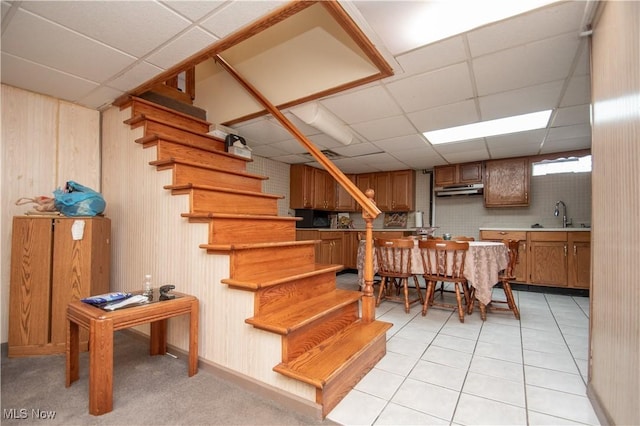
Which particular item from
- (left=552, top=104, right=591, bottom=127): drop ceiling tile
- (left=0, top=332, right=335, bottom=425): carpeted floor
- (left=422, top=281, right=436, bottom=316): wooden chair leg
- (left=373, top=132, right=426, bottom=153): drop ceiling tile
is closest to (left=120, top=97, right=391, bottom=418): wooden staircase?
(left=0, top=332, right=335, bottom=425): carpeted floor

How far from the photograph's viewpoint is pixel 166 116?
2980 millimetres

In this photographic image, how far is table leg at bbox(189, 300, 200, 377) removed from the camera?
195cm

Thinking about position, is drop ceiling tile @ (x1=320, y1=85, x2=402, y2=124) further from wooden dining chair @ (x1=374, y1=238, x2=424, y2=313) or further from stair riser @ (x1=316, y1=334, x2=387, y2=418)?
stair riser @ (x1=316, y1=334, x2=387, y2=418)

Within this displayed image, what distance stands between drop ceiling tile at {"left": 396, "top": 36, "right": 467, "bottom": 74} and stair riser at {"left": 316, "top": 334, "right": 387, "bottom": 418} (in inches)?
87.2

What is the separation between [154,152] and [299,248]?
59.9 inches

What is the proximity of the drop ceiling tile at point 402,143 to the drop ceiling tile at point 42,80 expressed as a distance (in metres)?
3.52

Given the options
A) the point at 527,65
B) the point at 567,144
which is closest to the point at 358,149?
the point at 527,65

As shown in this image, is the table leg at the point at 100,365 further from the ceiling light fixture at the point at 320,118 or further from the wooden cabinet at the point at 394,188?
the wooden cabinet at the point at 394,188

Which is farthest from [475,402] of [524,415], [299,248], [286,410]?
[299,248]

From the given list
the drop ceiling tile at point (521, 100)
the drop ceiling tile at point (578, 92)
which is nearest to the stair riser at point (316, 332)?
the drop ceiling tile at point (521, 100)

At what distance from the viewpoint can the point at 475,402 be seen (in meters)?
1.68

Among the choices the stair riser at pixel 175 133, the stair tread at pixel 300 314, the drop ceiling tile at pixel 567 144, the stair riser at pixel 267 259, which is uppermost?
the drop ceiling tile at pixel 567 144

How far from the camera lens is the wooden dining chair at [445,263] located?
10.1 ft

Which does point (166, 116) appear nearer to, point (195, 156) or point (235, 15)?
point (195, 156)
